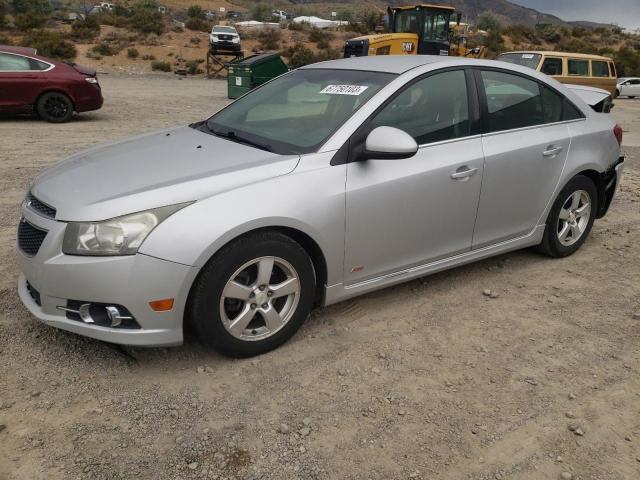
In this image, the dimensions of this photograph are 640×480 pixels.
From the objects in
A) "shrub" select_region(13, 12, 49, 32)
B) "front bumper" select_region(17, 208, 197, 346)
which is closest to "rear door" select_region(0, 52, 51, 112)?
"front bumper" select_region(17, 208, 197, 346)

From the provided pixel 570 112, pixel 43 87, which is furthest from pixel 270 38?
pixel 570 112

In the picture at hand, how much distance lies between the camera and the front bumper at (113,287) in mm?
2703

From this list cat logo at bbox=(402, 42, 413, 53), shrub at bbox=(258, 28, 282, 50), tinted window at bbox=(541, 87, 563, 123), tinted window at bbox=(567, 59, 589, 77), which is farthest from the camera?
shrub at bbox=(258, 28, 282, 50)

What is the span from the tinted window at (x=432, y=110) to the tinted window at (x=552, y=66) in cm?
1376

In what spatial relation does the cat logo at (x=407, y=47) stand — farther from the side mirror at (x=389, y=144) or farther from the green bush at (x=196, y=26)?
the green bush at (x=196, y=26)

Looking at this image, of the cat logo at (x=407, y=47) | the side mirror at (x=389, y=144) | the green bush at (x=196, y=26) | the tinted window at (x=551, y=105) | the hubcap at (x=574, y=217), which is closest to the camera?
the side mirror at (x=389, y=144)

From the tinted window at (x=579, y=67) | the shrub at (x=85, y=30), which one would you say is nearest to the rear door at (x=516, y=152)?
the tinted window at (x=579, y=67)

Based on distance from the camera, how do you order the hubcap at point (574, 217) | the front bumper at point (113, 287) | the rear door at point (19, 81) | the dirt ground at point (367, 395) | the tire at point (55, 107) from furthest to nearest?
the tire at point (55, 107) → the rear door at point (19, 81) → the hubcap at point (574, 217) → the front bumper at point (113, 287) → the dirt ground at point (367, 395)

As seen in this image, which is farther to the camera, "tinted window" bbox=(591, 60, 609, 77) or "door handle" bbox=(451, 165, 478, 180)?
"tinted window" bbox=(591, 60, 609, 77)

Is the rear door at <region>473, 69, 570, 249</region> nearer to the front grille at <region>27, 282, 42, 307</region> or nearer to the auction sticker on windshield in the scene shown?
the auction sticker on windshield

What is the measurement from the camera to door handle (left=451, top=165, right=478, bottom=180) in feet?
12.0

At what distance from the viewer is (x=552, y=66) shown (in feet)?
53.1

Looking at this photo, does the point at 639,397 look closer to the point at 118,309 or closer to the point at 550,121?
the point at 550,121

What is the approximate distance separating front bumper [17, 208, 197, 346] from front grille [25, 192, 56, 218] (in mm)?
53
